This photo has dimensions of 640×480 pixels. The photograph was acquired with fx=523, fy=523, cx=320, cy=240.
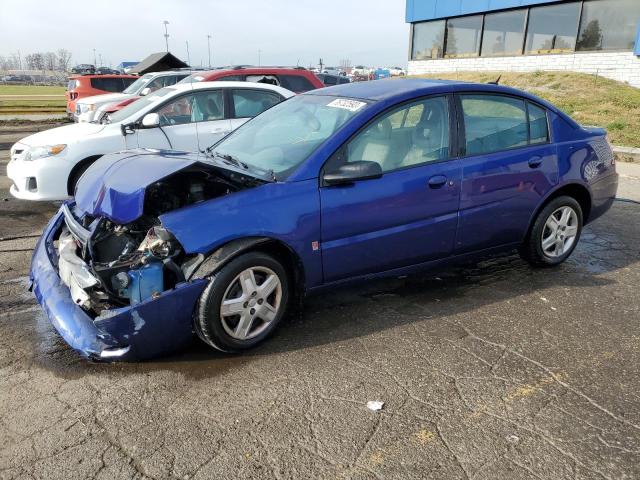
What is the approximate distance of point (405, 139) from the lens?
153 inches

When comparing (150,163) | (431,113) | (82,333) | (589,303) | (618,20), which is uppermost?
(618,20)

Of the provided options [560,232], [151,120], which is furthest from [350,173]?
[151,120]

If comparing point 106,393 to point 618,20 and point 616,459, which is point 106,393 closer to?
point 616,459

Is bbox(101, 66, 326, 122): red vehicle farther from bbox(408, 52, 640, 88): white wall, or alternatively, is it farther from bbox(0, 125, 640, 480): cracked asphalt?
bbox(408, 52, 640, 88): white wall

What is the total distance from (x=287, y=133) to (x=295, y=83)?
6.68 m

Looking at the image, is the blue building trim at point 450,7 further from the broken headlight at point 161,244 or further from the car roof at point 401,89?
the broken headlight at point 161,244

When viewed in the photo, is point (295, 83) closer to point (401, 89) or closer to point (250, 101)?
point (250, 101)

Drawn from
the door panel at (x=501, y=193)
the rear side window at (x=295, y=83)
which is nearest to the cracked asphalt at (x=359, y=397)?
the door panel at (x=501, y=193)

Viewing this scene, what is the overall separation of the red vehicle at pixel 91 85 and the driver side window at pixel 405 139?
15333 millimetres

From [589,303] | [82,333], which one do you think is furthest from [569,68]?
[82,333]

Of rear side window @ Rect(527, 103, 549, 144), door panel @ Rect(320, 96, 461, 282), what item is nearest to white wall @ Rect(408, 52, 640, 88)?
rear side window @ Rect(527, 103, 549, 144)

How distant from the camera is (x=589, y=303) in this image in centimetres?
418

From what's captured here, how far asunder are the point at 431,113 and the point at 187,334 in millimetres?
2445

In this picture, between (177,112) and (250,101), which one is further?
(250,101)
